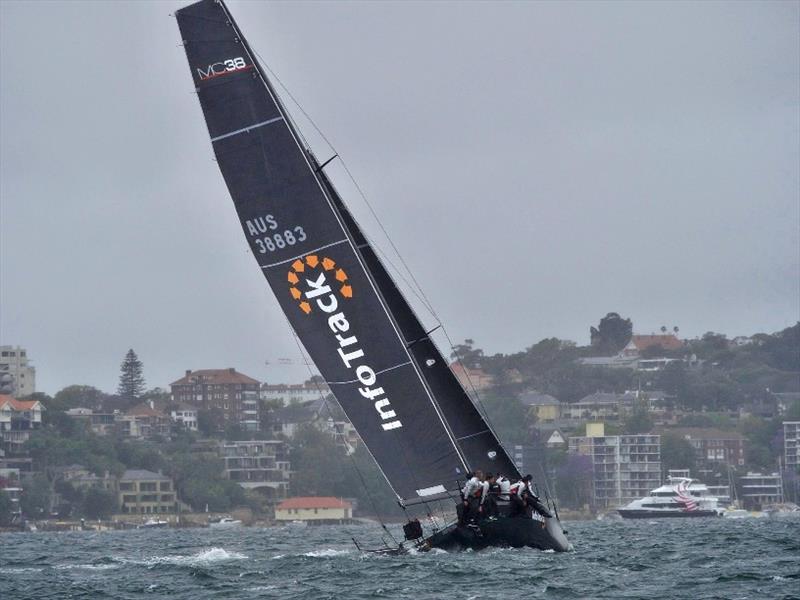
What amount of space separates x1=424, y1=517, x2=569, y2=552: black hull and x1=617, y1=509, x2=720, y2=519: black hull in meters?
A: 53.8

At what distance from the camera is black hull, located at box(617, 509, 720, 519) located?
79.2 m

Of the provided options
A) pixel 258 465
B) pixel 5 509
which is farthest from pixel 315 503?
pixel 5 509

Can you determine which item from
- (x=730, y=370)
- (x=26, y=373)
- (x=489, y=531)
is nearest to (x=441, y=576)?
(x=489, y=531)

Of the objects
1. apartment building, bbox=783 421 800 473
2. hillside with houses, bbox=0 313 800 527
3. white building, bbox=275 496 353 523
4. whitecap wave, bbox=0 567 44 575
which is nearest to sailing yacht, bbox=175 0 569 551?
whitecap wave, bbox=0 567 44 575

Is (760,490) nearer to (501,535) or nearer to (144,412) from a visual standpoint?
(144,412)

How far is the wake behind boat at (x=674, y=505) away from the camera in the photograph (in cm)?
7956

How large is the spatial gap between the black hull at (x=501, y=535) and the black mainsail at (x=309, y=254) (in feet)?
2.19

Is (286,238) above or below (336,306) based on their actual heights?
above

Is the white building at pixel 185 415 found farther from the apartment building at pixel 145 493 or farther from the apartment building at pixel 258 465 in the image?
the apartment building at pixel 145 493

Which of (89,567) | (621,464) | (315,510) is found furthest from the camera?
(621,464)

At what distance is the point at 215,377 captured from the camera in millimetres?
127000

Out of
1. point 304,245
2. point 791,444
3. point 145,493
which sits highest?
point 304,245

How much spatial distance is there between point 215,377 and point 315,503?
123 ft

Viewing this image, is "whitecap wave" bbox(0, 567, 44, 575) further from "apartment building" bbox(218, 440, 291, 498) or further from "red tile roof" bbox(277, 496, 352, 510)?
"apartment building" bbox(218, 440, 291, 498)
